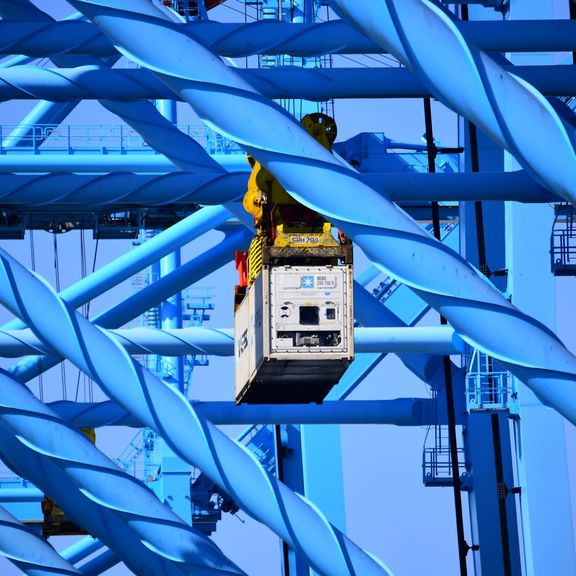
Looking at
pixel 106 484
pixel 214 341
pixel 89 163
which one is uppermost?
pixel 89 163

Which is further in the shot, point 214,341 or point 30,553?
point 214,341

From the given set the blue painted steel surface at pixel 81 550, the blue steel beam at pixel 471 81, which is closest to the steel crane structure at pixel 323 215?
the blue steel beam at pixel 471 81

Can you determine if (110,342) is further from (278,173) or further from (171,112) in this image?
(171,112)

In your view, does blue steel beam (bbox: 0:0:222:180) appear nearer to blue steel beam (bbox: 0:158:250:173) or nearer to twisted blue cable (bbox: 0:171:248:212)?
twisted blue cable (bbox: 0:171:248:212)

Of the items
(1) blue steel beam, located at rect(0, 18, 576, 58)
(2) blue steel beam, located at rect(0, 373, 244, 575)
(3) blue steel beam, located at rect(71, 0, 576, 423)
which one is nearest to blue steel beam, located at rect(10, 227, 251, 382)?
(1) blue steel beam, located at rect(0, 18, 576, 58)

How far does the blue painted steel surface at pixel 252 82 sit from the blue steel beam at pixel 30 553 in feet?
12.0

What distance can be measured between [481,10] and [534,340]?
11050 millimetres

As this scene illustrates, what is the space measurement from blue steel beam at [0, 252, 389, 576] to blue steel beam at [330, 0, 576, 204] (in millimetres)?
3766

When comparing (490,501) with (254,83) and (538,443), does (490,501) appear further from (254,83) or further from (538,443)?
(254,83)

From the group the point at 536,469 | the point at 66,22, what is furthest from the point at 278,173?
the point at 536,469

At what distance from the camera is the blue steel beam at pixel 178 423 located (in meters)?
14.7

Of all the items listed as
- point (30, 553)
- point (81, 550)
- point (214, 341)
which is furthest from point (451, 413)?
point (81, 550)

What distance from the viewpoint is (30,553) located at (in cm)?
1584

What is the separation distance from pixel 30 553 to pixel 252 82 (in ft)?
14.1
